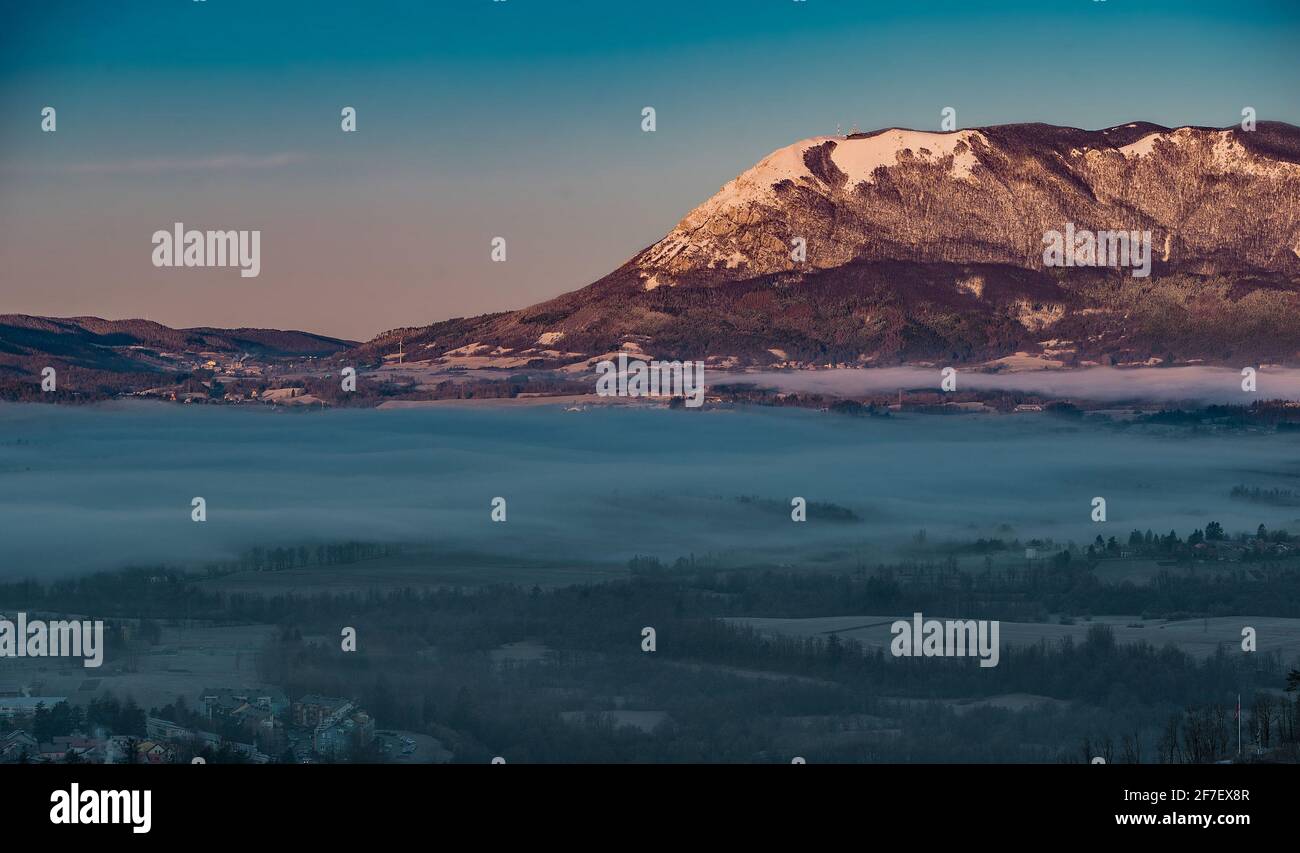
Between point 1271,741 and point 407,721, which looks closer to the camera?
point 1271,741

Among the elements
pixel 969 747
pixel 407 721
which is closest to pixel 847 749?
pixel 969 747

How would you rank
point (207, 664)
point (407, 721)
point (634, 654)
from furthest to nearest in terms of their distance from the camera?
Answer: point (634, 654) → point (207, 664) → point (407, 721)

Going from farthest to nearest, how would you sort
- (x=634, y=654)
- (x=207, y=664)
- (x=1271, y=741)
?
(x=634, y=654)
(x=207, y=664)
(x=1271, y=741)
